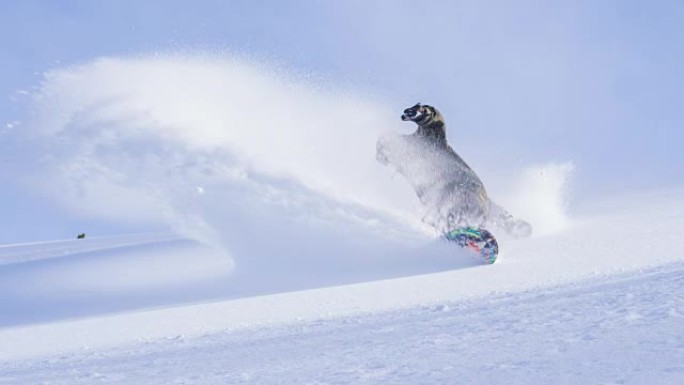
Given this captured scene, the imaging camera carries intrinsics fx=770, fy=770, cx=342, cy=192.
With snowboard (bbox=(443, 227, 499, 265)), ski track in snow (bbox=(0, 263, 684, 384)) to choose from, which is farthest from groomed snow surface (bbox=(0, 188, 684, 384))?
snowboard (bbox=(443, 227, 499, 265))

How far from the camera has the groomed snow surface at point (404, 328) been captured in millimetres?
3477

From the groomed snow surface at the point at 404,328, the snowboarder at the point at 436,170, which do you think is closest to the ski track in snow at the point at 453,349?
the groomed snow surface at the point at 404,328

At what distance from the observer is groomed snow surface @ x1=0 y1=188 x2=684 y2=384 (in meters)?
3.48

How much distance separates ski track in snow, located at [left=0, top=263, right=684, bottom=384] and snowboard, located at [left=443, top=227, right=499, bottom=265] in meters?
2.42

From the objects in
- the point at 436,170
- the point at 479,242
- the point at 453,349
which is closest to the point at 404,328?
the point at 453,349

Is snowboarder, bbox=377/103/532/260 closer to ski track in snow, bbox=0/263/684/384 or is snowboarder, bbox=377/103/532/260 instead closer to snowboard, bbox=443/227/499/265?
snowboard, bbox=443/227/499/265

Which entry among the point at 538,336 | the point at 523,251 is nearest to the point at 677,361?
the point at 538,336

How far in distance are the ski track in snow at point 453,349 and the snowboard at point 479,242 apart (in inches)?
95.2

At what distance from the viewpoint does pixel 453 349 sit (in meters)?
3.90

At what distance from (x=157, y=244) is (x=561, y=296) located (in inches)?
385

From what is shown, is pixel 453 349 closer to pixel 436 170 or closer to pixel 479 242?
pixel 479 242

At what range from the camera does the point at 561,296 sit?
518cm

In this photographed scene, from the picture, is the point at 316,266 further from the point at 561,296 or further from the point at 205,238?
the point at 561,296

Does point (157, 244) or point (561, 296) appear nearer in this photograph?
point (561, 296)
